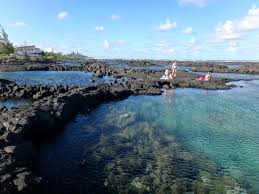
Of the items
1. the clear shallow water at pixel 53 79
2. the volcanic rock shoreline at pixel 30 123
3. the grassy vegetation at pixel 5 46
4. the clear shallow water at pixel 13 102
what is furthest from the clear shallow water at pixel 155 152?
the grassy vegetation at pixel 5 46

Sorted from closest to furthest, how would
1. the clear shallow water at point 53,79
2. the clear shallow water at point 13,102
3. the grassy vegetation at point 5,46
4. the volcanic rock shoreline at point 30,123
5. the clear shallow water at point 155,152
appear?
1. the volcanic rock shoreline at point 30,123
2. the clear shallow water at point 155,152
3. the clear shallow water at point 13,102
4. the clear shallow water at point 53,79
5. the grassy vegetation at point 5,46

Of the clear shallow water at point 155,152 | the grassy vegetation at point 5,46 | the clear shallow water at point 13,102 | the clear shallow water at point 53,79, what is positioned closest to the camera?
the clear shallow water at point 155,152

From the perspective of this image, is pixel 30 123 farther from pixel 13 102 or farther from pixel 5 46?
pixel 5 46

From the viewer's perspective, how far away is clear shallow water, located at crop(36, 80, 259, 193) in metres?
20.1

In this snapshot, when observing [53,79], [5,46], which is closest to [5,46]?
[5,46]

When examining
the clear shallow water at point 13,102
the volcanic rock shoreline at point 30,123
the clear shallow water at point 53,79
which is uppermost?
the volcanic rock shoreline at point 30,123

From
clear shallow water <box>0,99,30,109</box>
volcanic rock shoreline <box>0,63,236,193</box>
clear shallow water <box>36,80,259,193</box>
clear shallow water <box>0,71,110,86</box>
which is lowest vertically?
clear shallow water <box>36,80,259,193</box>

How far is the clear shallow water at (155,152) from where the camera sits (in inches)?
793

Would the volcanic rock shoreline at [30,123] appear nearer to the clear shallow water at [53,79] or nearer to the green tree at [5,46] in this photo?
the clear shallow water at [53,79]

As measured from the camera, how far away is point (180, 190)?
19.4m

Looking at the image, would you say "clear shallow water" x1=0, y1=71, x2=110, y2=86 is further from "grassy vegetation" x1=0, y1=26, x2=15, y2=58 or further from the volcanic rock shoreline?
"grassy vegetation" x1=0, y1=26, x2=15, y2=58

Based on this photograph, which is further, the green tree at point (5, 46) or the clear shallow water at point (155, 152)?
the green tree at point (5, 46)

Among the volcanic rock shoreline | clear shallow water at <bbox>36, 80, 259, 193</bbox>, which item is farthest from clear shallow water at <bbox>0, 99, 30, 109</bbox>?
clear shallow water at <bbox>36, 80, 259, 193</bbox>

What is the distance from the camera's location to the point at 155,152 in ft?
84.7
